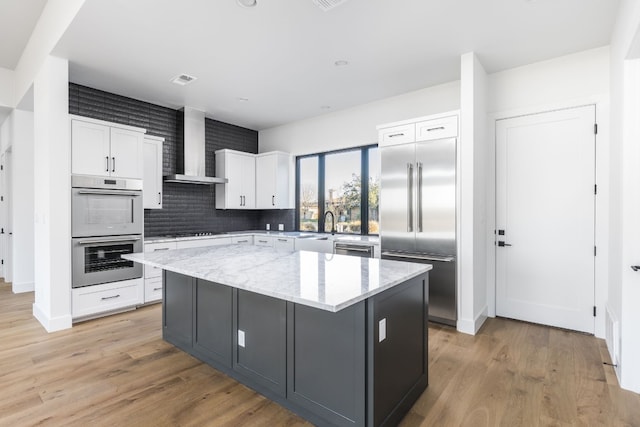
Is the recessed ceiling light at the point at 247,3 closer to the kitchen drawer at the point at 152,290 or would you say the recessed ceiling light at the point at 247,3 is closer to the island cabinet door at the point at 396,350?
the island cabinet door at the point at 396,350

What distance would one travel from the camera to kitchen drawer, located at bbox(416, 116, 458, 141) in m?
3.57

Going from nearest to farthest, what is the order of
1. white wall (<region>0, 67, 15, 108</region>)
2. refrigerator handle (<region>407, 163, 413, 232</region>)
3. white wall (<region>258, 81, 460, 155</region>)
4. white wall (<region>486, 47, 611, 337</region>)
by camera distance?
white wall (<region>486, 47, 611, 337</region>) → refrigerator handle (<region>407, 163, 413, 232</region>) → white wall (<region>258, 81, 460, 155</region>) → white wall (<region>0, 67, 15, 108</region>)

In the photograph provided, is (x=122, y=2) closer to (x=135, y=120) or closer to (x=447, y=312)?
(x=135, y=120)

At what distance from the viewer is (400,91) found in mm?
4508

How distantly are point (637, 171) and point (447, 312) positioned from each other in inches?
81.2

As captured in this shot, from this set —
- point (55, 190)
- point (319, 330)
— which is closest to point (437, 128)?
point (319, 330)

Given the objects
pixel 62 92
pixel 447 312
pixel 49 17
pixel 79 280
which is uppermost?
pixel 49 17

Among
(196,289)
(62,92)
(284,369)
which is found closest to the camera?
(284,369)

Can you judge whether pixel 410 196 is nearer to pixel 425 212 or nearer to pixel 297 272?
pixel 425 212

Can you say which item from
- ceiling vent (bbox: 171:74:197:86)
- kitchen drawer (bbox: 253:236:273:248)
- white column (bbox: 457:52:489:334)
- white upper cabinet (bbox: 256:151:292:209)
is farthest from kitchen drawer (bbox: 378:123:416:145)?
kitchen drawer (bbox: 253:236:273:248)

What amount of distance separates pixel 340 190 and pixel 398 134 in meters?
1.80

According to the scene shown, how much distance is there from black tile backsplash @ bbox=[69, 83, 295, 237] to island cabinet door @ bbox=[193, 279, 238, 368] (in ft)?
8.93

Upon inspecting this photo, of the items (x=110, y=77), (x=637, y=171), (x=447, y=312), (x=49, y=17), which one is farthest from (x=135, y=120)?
(x=637, y=171)

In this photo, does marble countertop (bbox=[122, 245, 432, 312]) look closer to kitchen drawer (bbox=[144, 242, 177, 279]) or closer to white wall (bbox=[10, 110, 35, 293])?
kitchen drawer (bbox=[144, 242, 177, 279])
